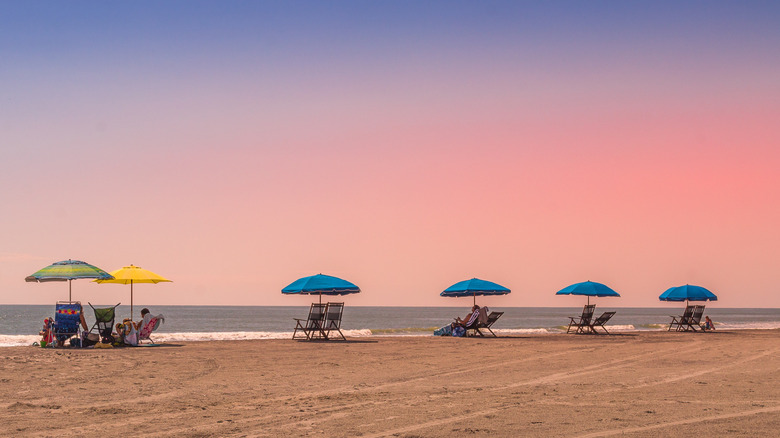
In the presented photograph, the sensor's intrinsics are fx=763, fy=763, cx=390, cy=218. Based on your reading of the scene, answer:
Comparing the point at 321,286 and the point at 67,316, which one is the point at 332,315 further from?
the point at 67,316

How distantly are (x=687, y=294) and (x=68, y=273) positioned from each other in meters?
21.0

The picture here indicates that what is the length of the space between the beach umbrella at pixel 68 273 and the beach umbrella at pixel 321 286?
489cm

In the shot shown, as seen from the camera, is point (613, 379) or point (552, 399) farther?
point (613, 379)

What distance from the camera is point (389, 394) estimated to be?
888cm

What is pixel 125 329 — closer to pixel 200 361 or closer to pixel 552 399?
pixel 200 361

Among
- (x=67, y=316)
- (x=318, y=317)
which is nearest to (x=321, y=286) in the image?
(x=318, y=317)

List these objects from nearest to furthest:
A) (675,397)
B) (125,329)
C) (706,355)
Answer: (675,397), (706,355), (125,329)

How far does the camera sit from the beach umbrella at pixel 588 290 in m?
26.0

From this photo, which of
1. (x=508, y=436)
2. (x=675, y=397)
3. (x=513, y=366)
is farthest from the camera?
(x=513, y=366)

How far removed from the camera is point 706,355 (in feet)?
48.5

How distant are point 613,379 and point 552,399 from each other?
237 centimetres

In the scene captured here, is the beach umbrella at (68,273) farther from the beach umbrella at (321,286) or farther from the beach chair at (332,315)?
the beach chair at (332,315)

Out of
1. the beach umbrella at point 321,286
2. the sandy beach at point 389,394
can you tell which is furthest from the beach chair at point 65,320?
the beach umbrella at point 321,286

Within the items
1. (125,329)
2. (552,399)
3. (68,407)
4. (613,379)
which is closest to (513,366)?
(613,379)
